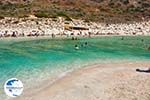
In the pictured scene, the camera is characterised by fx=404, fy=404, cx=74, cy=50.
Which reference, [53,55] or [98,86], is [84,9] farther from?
[98,86]

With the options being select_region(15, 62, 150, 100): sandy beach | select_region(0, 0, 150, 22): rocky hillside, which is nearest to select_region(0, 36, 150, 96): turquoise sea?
select_region(15, 62, 150, 100): sandy beach

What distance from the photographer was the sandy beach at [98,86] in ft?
95.2

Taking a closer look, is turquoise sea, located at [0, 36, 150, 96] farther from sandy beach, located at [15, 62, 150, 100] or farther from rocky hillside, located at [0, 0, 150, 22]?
rocky hillside, located at [0, 0, 150, 22]

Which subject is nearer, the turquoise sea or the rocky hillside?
the turquoise sea

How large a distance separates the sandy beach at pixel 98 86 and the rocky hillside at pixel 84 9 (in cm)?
6055

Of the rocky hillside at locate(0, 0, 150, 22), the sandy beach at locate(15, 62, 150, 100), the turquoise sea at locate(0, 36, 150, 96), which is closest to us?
the sandy beach at locate(15, 62, 150, 100)

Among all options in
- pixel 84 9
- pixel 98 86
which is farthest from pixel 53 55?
pixel 84 9

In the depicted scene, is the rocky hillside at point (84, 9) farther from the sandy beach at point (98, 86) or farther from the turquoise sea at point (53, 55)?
the sandy beach at point (98, 86)

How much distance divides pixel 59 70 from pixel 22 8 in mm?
68124

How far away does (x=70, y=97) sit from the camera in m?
28.8

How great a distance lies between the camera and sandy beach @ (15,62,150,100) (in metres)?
29.0

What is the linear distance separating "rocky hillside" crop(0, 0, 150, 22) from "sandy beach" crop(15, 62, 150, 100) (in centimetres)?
6055

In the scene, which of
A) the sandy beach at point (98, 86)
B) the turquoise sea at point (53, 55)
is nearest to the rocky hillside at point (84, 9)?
the turquoise sea at point (53, 55)

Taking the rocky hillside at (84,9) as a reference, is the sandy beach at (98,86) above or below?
below
